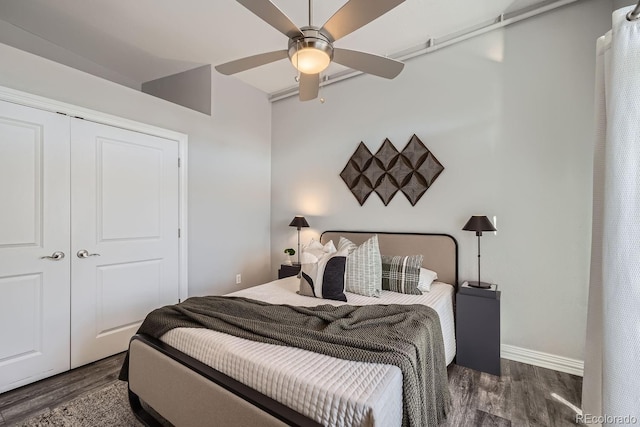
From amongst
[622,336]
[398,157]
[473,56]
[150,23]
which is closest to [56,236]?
[150,23]

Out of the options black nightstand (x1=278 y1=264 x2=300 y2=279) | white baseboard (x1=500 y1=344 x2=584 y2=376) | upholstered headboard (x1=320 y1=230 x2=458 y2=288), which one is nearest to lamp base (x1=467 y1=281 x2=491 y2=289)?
upholstered headboard (x1=320 y1=230 x2=458 y2=288)

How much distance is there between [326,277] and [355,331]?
2.57 feet

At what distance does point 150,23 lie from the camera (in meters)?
2.61

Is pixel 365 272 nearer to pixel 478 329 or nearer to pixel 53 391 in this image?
pixel 478 329

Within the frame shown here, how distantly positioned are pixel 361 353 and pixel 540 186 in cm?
215

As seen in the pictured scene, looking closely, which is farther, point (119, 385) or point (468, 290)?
point (468, 290)

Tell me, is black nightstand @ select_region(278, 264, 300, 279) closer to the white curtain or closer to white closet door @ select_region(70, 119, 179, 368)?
white closet door @ select_region(70, 119, 179, 368)

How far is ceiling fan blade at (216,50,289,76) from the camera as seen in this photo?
180 cm

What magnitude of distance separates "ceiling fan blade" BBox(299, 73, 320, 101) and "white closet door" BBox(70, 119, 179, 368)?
171 centimetres

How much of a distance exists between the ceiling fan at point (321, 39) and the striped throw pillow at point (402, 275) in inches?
60.1

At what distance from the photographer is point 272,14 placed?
1.46m

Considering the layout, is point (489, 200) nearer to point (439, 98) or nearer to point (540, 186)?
point (540, 186)

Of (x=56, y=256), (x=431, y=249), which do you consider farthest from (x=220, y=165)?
(x=431, y=249)

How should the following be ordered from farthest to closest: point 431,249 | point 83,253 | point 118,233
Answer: point 431,249 → point 118,233 → point 83,253
